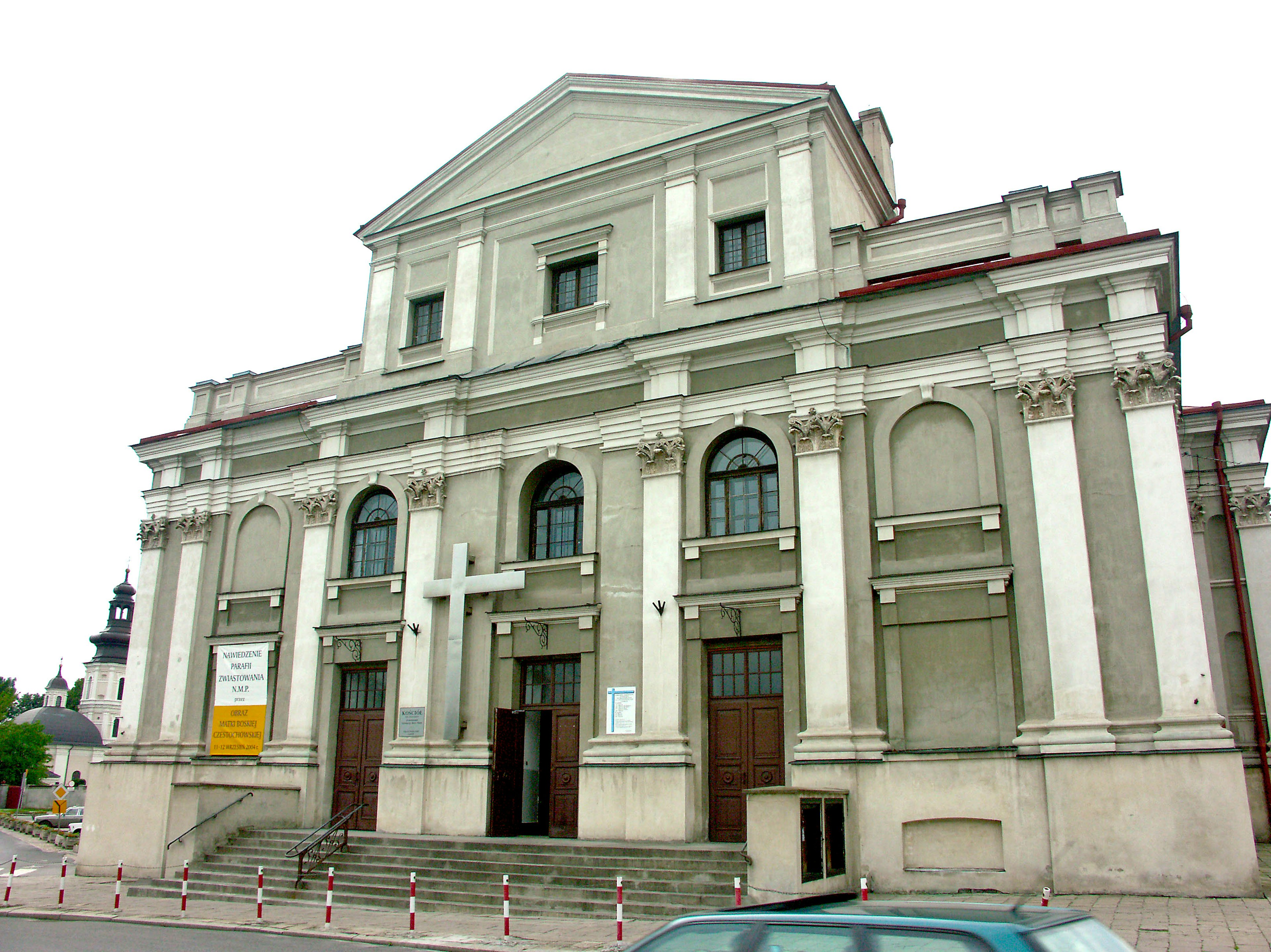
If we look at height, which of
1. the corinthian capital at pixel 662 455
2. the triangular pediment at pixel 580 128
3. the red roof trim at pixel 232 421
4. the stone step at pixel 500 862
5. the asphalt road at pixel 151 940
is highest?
the triangular pediment at pixel 580 128

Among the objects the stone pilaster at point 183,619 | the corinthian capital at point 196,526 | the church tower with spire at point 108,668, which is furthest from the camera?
the church tower with spire at point 108,668

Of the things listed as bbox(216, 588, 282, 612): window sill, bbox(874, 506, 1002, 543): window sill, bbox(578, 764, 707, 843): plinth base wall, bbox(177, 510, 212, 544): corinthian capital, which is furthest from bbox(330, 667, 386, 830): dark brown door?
bbox(874, 506, 1002, 543): window sill

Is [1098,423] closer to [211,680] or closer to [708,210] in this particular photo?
[708,210]

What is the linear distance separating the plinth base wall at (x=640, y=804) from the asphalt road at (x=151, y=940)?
575 cm

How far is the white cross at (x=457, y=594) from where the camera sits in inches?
823

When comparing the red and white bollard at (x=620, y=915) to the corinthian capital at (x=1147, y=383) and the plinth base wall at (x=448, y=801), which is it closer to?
the plinth base wall at (x=448, y=801)

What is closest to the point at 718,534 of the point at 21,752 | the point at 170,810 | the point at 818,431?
the point at 818,431

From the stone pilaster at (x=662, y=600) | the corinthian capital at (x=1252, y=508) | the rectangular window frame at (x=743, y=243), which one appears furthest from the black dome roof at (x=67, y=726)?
the corinthian capital at (x=1252, y=508)

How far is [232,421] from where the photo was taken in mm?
26297

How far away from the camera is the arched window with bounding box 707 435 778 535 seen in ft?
64.3

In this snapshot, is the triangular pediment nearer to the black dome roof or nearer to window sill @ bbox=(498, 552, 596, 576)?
window sill @ bbox=(498, 552, 596, 576)

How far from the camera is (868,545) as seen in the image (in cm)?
1817

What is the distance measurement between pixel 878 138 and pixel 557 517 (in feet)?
42.7

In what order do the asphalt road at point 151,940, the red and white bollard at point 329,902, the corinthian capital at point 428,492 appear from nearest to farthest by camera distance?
the asphalt road at point 151,940 → the red and white bollard at point 329,902 → the corinthian capital at point 428,492
